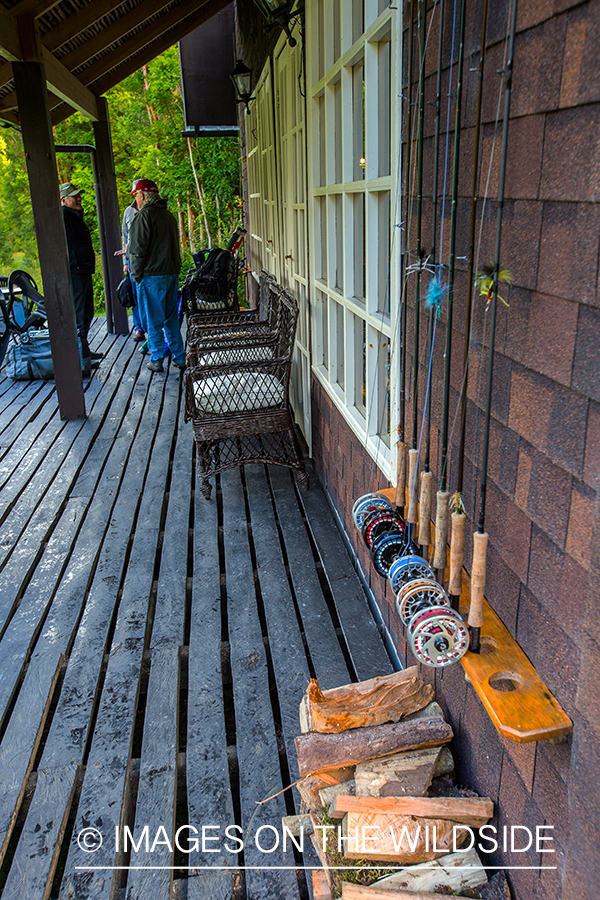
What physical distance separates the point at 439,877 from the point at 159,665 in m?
1.16

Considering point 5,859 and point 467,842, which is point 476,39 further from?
point 5,859

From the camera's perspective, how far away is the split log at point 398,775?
147cm

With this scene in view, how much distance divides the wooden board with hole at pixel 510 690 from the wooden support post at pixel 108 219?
22.8 ft

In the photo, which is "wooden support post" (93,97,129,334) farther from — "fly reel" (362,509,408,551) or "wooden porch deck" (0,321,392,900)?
"fly reel" (362,509,408,551)

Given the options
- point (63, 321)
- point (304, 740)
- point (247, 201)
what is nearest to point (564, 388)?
point (304, 740)

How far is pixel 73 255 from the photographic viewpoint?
18.6ft

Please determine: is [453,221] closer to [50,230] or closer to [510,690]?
[510,690]

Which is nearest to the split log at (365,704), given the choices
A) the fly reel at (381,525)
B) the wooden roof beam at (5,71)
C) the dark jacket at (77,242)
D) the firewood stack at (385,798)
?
the firewood stack at (385,798)

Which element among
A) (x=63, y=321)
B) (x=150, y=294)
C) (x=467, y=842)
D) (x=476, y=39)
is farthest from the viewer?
(x=150, y=294)

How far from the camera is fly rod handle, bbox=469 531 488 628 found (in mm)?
1179

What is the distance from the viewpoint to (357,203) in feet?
7.82

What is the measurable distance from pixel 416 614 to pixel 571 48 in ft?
3.08

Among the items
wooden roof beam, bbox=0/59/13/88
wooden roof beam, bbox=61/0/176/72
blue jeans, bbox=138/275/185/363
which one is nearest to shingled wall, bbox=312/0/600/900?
wooden roof beam, bbox=0/59/13/88

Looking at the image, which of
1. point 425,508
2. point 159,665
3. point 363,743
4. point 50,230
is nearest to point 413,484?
point 425,508
